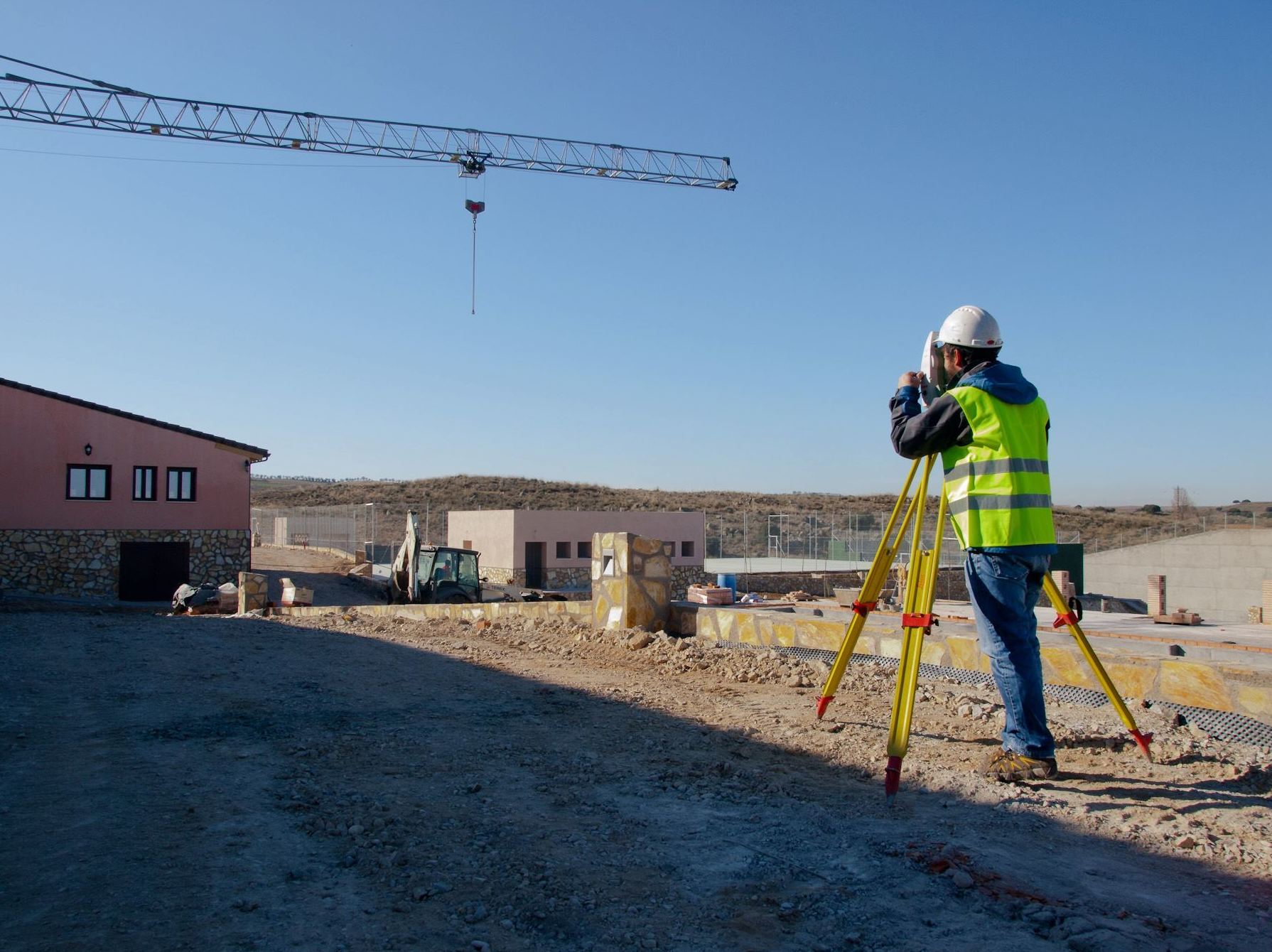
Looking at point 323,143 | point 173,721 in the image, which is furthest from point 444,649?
point 323,143

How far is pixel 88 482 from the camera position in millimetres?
28891

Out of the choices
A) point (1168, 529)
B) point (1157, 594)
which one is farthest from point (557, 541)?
point (1168, 529)

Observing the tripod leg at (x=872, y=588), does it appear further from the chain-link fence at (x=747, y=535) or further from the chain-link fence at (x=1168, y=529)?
the chain-link fence at (x=1168, y=529)

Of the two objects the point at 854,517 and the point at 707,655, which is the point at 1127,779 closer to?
the point at 707,655

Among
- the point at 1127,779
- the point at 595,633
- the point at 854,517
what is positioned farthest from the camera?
the point at 854,517

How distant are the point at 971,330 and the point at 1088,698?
2216 millimetres

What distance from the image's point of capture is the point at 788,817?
127 inches

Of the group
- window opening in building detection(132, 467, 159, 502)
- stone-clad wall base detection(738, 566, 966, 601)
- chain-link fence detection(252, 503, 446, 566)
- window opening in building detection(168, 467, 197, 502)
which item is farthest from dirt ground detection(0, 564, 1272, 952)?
chain-link fence detection(252, 503, 446, 566)

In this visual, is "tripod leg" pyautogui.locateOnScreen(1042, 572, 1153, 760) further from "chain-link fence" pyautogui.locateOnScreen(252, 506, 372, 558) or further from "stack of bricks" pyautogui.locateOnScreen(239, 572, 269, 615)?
"chain-link fence" pyautogui.locateOnScreen(252, 506, 372, 558)

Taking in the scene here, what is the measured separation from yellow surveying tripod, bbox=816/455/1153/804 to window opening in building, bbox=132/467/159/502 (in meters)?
30.1

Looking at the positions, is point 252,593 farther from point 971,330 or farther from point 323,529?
point 323,529

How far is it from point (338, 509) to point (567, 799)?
50159 mm

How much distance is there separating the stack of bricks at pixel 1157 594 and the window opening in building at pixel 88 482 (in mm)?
30824

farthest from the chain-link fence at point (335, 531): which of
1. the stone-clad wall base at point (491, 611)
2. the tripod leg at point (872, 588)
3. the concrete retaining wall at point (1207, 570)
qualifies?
the tripod leg at point (872, 588)
